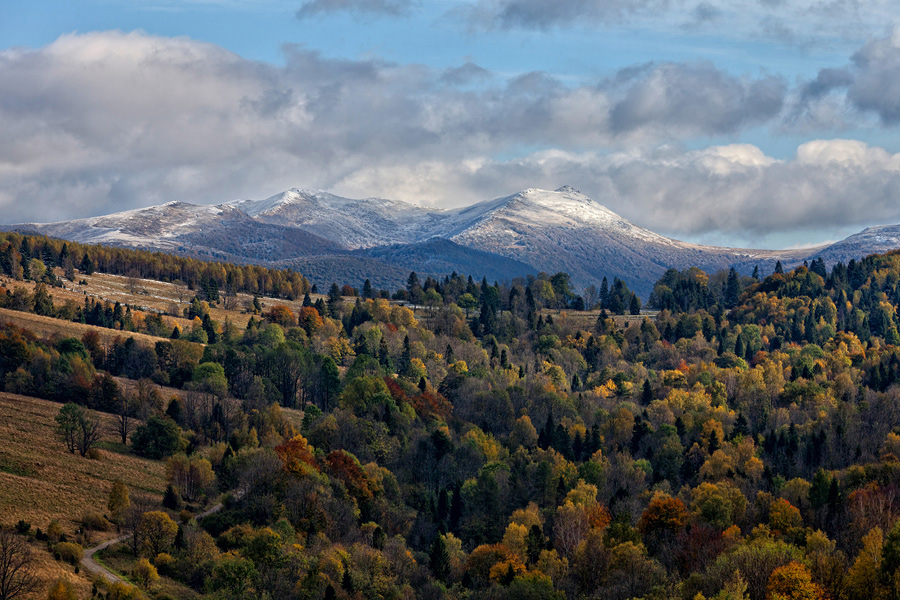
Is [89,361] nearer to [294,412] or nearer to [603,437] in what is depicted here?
[294,412]

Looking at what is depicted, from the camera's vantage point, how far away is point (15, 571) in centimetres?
8756

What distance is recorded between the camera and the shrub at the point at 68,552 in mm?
98938

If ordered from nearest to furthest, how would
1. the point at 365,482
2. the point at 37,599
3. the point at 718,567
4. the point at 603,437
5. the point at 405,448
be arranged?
the point at 37,599
the point at 718,567
the point at 365,482
the point at 405,448
the point at 603,437

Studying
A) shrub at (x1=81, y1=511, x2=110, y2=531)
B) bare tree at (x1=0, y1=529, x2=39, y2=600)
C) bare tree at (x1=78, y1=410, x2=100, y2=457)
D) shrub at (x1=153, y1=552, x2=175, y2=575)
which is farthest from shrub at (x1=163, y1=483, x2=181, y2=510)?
bare tree at (x1=0, y1=529, x2=39, y2=600)

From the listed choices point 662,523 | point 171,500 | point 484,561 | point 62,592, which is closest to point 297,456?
point 171,500

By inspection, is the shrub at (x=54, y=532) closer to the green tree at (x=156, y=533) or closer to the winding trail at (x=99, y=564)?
the winding trail at (x=99, y=564)

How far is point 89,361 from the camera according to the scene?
180250mm

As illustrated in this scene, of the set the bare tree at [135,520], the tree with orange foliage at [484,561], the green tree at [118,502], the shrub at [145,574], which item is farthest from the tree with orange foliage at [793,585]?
the green tree at [118,502]

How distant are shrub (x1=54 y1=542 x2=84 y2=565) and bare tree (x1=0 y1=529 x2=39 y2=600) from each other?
4333mm

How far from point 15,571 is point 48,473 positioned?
124 feet

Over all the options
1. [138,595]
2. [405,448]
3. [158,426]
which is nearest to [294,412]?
[405,448]

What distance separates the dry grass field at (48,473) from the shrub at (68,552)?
6969 millimetres

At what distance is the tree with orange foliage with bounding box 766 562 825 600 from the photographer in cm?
8938

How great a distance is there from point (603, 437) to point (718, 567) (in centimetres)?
8822
